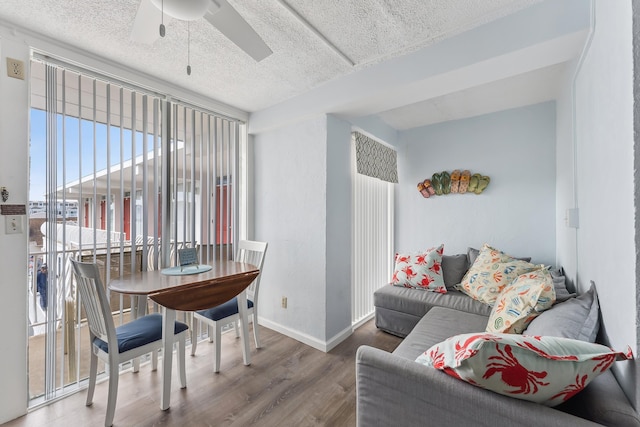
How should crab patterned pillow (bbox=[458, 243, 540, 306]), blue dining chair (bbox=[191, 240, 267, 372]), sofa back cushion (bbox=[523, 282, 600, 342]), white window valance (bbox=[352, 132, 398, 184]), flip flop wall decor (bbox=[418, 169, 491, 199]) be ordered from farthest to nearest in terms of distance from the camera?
1. flip flop wall decor (bbox=[418, 169, 491, 199])
2. white window valance (bbox=[352, 132, 398, 184])
3. crab patterned pillow (bbox=[458, 243, 540, 306])
4. blue dining chair (bbox=[191, 240, 267, 372])
5. sofa back cushion (bbox=[523, 282, 600, 342])

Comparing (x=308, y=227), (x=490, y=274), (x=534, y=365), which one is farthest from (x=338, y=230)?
(x=534, y=365)

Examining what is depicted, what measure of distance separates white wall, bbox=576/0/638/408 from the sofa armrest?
0.29m

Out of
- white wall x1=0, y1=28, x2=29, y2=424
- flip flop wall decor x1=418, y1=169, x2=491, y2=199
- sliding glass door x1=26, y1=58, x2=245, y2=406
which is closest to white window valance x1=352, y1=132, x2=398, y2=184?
flip flop wall decor x1=418, y1=169, x2=491, y2=199

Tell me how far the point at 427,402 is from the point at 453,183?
2615 millimetres

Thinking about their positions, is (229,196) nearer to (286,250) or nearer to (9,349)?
(286,250)

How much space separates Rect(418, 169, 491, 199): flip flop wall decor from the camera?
294cm

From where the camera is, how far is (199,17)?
1.17m

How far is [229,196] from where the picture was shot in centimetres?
295

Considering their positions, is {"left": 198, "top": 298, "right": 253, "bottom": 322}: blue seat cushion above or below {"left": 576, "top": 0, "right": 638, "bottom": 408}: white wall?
below

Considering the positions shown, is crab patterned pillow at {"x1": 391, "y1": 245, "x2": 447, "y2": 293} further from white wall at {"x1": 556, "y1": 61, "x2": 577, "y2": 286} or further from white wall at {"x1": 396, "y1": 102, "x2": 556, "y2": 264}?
white wall at {"x1": 556, "y1": 61, "x2": 577, "y2": 286}

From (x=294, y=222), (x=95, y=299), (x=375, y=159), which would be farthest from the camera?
(x=375, y=159)

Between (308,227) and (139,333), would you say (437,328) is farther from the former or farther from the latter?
(139,333)

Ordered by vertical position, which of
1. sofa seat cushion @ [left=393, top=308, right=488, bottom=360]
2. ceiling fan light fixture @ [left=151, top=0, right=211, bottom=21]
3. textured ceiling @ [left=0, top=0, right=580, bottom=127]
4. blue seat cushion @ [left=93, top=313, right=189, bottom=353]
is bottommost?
sofa seat cushion @ [left=393, top=308, right=488, bottom=360]

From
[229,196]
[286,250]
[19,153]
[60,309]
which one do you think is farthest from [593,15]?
[60,309]
